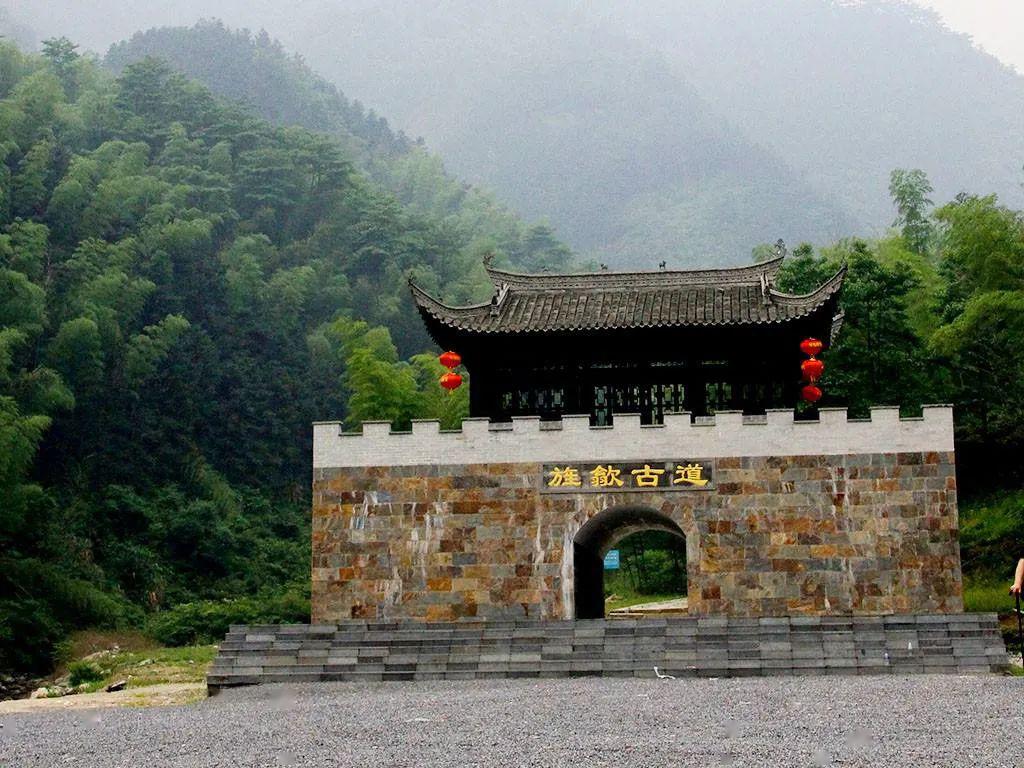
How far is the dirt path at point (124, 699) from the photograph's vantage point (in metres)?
17.7

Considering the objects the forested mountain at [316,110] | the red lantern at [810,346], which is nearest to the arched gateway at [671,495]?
the red lantern at [810,346]

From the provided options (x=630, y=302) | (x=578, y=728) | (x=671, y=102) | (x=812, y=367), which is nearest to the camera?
(x=578, y=728)

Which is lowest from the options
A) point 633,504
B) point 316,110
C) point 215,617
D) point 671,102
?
point 215,617

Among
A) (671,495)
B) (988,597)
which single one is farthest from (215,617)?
(988,597)

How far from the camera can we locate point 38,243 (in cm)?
3947

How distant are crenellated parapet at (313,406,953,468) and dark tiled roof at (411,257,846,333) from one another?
5.58ft

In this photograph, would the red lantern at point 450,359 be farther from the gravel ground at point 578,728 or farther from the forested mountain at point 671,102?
the forested mountain at point 671,102

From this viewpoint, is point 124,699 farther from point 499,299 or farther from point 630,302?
point 630,302

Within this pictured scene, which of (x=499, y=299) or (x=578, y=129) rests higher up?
(x=578, y=129)

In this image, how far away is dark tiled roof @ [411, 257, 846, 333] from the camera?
2073 cm

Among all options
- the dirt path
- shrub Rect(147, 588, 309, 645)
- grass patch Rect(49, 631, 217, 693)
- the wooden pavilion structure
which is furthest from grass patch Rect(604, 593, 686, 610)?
the dirt path

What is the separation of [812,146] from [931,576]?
107 meters

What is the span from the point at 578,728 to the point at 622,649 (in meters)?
6.00

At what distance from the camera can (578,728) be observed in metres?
11.3
